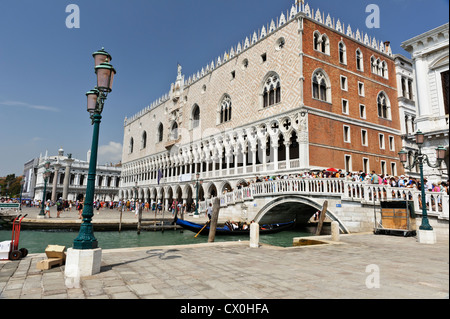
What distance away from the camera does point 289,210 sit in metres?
16.8

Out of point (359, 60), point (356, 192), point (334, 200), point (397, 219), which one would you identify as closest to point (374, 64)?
point (359, 60)

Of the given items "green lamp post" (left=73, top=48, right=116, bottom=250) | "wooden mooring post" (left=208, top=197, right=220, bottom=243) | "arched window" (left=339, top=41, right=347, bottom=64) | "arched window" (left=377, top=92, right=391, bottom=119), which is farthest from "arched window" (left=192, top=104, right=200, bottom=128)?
"green lamp post" (left=73, top=48, right=116, bottom=250)

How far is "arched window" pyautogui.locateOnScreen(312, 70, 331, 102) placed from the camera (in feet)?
61.2

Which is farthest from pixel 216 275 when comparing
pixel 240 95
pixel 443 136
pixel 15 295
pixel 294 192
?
pixel 240 95

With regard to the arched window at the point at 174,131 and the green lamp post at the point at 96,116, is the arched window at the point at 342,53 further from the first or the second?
the green lamp post at the point at 96,116

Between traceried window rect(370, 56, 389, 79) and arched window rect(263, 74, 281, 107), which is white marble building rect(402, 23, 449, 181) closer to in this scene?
arched window rect(263, 74, 281, 107)

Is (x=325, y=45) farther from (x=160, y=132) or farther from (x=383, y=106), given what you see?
(x=160, y=132)

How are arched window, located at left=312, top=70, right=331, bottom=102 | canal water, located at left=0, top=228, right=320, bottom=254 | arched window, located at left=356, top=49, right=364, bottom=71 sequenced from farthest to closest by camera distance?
arched window, located at left=356, top=49, right=364, bottom=71
arched window, located at left=312, top=70, right=331, bottom=102
canal water, located at left=0, top=228, right=320, bottom=254

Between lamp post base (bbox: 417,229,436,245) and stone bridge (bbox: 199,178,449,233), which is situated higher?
stone bridge (bbox: 199,178,449,233)

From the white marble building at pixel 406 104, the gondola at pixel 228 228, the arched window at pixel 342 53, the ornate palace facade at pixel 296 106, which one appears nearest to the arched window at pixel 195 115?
the ornate palace facade at pixel 296 106

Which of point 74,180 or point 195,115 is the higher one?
point 195,115

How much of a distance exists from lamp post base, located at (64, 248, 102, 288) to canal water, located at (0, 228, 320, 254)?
8.30 m

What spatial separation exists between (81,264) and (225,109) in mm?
21362

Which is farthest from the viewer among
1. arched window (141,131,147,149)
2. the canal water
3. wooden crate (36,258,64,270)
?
arched window (141,131,147,149)
